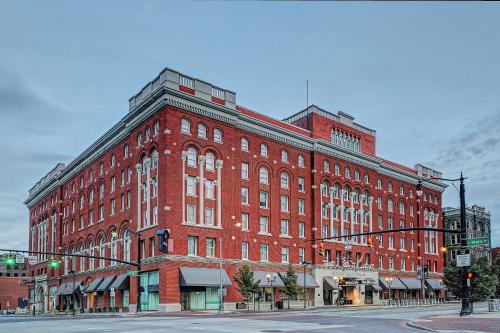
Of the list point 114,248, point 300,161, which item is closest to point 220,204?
point 300,161

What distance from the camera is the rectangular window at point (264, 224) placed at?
6811cm

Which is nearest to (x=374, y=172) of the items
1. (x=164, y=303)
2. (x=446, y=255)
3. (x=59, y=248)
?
(x=446, y=255)

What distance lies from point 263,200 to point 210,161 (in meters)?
9.92

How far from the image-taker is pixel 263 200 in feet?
227

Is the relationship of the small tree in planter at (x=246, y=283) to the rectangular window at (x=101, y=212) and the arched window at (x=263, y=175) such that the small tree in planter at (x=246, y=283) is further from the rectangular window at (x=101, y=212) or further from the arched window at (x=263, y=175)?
the rectangular window at (x=101, y=212)

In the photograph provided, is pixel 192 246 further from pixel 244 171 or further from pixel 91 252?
pixel 91 252

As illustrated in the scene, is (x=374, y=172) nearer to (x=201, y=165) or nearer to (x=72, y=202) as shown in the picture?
(x=201, y=165)

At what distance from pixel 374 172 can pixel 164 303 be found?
1733 inches

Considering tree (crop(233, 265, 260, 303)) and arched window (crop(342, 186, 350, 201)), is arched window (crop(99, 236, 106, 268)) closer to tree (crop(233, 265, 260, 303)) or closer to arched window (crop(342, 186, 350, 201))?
tree (crop(233, 265, 260, 303))

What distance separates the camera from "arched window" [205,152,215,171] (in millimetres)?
62656

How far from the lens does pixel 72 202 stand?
290 ft

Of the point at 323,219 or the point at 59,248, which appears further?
the point at 59,248

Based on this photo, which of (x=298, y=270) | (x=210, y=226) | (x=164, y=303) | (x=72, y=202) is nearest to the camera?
(x=164, y=303)

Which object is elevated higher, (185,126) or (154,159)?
(185,126)
